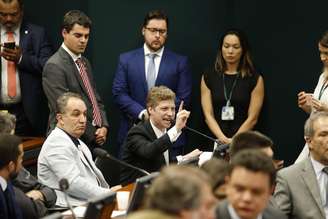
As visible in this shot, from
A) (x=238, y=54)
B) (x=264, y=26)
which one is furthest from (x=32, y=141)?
(x=264, y=26)

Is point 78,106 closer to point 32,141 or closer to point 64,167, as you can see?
point 64,167

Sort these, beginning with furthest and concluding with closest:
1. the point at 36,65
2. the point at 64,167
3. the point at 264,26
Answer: the point at 264,26
the point at 36,65
the point at 64,167

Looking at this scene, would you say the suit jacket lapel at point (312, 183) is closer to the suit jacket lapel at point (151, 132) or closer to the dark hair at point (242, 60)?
the suit jacket lapel at point (151, 132)

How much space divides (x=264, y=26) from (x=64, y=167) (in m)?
3.25

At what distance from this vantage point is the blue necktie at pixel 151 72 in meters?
7.43

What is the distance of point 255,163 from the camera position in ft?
12.5

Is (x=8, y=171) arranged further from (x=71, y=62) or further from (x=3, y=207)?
(x=71, y=62)

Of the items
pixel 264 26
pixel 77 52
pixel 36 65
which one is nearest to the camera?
pixel 77 52

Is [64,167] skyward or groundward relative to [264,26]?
groundward

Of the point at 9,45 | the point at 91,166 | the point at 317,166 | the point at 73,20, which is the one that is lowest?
the point at 91,166

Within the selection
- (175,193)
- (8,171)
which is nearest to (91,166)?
(8,171)

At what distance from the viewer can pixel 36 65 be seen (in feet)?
24.1

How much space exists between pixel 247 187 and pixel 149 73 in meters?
3.79

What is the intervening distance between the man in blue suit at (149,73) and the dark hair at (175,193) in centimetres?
443
